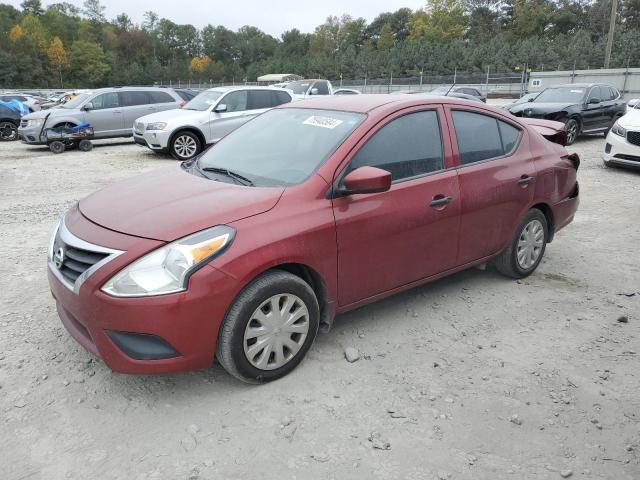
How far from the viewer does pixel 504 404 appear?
3.09 m

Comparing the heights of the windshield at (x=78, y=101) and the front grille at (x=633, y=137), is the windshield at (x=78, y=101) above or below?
above

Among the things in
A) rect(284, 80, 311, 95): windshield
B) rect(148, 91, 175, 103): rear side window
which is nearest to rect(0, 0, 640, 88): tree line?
rect(284, 80, 311, 95): windshield

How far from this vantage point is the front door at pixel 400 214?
347cm

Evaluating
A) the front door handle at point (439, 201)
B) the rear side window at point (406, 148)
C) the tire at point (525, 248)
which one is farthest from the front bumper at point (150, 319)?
the tire at point (525, 248)

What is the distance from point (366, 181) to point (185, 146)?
998cm

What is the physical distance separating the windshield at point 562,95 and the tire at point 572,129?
2.07ft

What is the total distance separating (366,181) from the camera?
10.8 feet

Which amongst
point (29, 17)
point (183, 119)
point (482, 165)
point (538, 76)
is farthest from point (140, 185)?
point (29, 17)

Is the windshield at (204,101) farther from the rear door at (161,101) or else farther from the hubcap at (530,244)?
the hubcap at (530,244)

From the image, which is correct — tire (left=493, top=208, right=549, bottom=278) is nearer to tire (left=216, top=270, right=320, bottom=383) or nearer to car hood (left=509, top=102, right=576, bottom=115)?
tire (left=216, top=270, right=320, bottom=383)

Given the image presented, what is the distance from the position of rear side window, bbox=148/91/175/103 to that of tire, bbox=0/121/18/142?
522cm

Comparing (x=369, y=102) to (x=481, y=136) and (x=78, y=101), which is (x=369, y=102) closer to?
(x=481, y=136)

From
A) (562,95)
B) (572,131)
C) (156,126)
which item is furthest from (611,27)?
(156,126)

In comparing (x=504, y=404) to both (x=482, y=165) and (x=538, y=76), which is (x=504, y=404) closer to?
(x=482, y=165)
